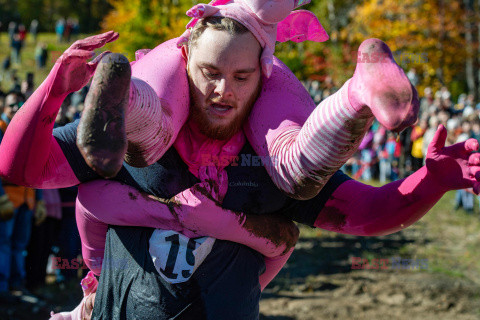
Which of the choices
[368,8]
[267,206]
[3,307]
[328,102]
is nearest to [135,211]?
[267,206]

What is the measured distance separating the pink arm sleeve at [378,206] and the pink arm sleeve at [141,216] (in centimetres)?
25

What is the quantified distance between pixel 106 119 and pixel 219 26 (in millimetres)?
578

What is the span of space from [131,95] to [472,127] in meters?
8.30

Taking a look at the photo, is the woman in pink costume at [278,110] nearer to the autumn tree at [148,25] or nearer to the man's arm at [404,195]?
the man's arm at [404,195]

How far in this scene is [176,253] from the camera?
1995mm

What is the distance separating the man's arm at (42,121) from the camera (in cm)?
179

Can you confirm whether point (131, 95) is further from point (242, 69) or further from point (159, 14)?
point (159, 14)

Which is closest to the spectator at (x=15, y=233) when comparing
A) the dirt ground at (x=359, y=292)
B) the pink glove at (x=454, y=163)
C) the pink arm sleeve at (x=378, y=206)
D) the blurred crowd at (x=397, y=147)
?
the dirt ground at (x=359, y=292)

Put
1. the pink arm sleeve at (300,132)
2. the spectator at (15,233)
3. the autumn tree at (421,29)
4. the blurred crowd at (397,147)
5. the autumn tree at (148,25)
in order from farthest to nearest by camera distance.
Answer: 1. the autumn tree at (421,29)
2. the blurred crowd at (397,147)
3. the autumn tree at (148,25)
4. the spectator at (15,233)
5. the pink arm sleeve at (300,132)

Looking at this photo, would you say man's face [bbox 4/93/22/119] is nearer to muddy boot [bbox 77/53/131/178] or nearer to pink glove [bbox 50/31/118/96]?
pink glove [bbox 50/31/118/96]

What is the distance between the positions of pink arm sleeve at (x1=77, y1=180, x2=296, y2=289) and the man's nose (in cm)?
36

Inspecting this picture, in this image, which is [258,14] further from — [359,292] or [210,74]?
[359,292]

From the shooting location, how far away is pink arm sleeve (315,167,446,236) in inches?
80.5

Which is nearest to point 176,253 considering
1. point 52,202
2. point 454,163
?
point 454,163
